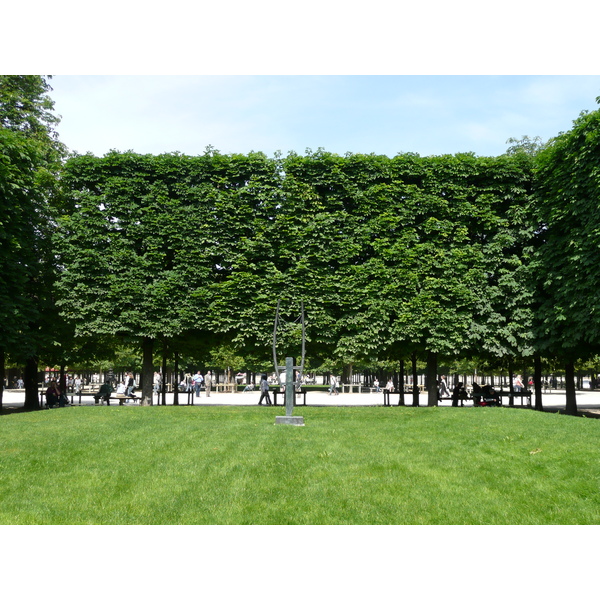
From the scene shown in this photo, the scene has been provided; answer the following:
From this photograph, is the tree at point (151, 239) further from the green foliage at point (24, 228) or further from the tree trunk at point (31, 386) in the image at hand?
the tree trunk at point (31, 386)

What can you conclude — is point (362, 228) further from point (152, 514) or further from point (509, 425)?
point (152, 514)

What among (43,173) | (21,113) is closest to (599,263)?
(43,173)

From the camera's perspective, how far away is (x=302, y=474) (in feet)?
30.6

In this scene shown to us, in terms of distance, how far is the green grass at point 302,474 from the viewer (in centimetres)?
746

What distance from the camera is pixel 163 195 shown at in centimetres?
2634

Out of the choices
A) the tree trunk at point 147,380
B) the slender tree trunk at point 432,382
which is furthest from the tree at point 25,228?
the slender tree trunk at point 432,382

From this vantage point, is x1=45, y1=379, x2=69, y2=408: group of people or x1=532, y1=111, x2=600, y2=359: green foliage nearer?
x1=532, y1=111, x2=600, y2=359: green foliage

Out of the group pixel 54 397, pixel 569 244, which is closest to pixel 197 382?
pixel 54 397

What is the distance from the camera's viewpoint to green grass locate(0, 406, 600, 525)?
7457 mm

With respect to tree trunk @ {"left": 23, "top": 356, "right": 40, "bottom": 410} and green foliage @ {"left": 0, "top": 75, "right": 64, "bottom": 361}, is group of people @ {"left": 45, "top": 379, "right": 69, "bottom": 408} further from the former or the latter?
green foliage @ {"left": 0, "top": 75, "right": 64, "bottom": 361}

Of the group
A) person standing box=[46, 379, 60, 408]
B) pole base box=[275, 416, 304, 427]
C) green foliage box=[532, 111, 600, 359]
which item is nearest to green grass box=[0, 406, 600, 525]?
pole base box=[275, 416, 304, 427]

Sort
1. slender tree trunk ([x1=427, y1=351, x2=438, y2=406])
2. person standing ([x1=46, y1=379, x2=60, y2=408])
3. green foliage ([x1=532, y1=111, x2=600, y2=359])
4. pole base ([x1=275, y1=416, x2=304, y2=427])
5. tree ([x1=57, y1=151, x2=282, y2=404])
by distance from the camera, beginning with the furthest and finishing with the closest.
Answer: person standing ([x1=46, y1=379, x2=60, y2=408]) < tree ([x1=57, y1=151, x2=282, y2=404]) < slender tree trunk ([x1=427, y1=351, x2=438, y2=406]) < green foliage ([x1=532, y1=111, x2=600, y2=359]) < pole base ([x1=275, y1=416, x2=304, y2=427])

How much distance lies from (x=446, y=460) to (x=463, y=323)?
14.8 metres

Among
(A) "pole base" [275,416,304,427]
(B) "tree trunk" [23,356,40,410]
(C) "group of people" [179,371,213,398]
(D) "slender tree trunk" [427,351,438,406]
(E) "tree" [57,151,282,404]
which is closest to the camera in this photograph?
(A) "pole base" [275,416,304,427]
